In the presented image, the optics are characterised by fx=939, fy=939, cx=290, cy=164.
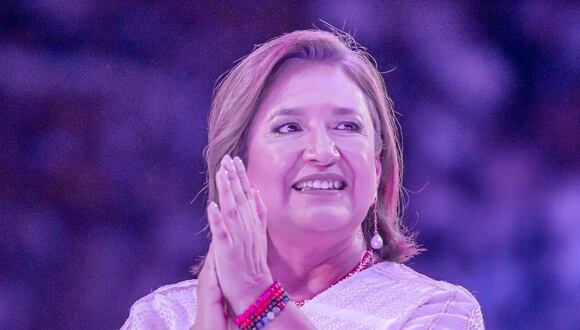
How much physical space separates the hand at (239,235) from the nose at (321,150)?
0.70 feet

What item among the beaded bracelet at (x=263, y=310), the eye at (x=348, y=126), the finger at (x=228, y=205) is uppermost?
the eye at (x=348, y=126)

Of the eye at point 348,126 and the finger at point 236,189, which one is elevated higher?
the eye at point 348,126

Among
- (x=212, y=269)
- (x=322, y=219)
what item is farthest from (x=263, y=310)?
(x=322, y=219)

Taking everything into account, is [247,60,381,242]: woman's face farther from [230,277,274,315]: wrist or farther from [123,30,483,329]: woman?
[230,277,274,315]: wrist

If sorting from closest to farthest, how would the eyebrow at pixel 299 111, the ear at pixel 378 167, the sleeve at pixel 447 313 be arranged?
the sleeve at pixel 447 313 → the eyebrow at pixel 299 111 → the ear at pixel 378 167

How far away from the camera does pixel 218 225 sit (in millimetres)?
1346

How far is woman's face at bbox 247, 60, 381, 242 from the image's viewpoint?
1.57 m

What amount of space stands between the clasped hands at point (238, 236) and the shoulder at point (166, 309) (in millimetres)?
309

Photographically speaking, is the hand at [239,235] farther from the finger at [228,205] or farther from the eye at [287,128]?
the eye at [287,128]

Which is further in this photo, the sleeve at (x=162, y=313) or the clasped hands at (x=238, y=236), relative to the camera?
the sleeve at (x=162, y=313)

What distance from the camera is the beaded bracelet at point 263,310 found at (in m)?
1.34

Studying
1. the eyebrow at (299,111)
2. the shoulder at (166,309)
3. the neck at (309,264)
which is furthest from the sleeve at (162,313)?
the eyebrow at (299,111)

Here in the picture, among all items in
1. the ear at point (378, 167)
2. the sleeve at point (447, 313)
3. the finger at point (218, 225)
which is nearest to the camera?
the finger at point (218, 225)

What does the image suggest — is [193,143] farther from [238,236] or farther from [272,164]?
[238,236]
